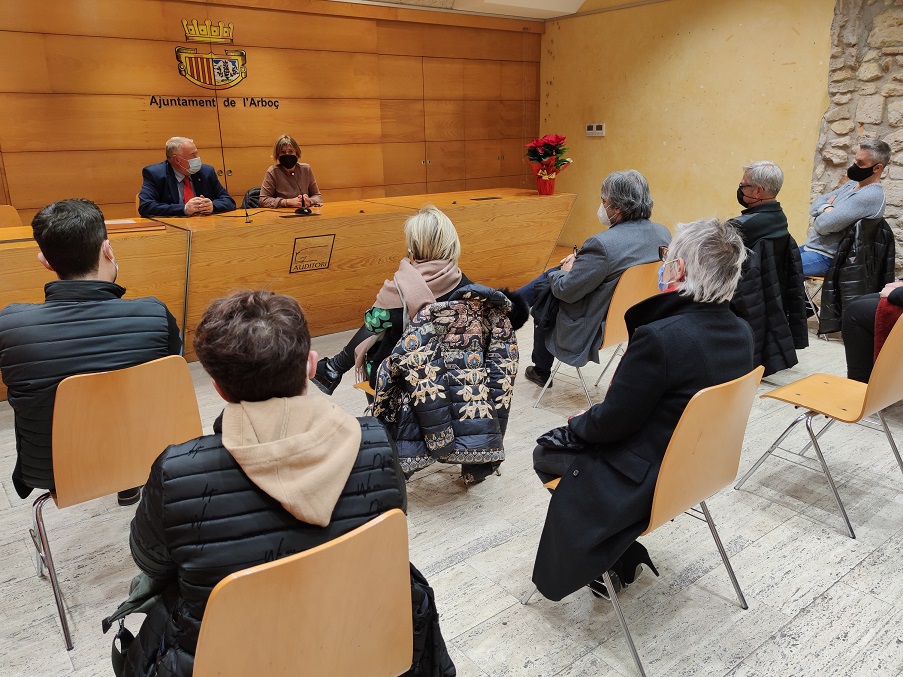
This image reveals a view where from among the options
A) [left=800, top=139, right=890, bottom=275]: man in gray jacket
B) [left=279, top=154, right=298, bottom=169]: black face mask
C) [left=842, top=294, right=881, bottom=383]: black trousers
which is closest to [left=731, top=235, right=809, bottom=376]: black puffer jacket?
[left=842, top=294, right=881, bottom=383]: black trousers

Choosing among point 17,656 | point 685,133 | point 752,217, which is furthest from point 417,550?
point 685,133

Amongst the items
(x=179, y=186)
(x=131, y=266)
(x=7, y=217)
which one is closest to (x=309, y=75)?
(x=179, y=186)

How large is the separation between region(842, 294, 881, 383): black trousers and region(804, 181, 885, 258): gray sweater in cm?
116

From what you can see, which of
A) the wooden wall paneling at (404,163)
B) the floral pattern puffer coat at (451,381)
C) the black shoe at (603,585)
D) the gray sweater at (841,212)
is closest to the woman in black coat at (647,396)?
the black shoe at (603,585)

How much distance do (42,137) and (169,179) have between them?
1.59 m

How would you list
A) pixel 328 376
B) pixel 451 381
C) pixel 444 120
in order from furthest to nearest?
pixel 444 120, pixel 328 376, pixel 451 381

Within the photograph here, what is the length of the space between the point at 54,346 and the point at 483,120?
21.3 feet

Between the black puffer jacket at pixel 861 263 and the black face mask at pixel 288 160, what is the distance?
12.6 feet

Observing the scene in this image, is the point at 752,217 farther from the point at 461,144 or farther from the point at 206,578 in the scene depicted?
the point at 461,144

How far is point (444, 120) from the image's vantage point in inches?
284

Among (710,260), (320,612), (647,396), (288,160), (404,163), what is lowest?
(320,612)

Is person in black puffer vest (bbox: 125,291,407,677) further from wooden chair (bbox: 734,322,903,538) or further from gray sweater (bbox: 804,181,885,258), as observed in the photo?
gray sweater (bbox: 804,181,885,258)

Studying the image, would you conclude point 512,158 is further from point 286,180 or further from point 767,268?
point 767,268

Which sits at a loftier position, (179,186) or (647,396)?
(179,186)
